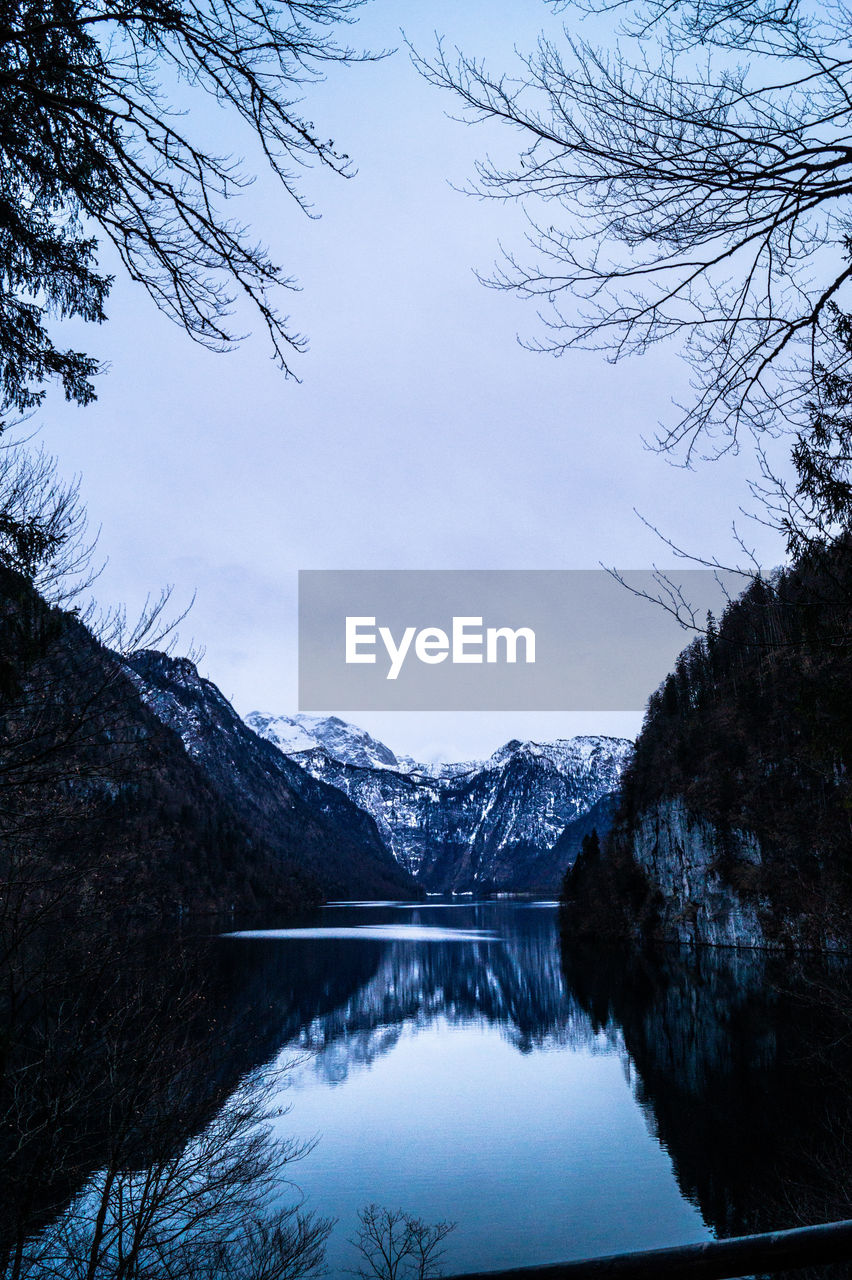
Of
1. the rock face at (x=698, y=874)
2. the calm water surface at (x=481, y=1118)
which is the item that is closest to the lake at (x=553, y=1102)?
the calm water surface at (x=481, y=1118)

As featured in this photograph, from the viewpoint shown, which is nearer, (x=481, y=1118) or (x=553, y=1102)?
(x=481, y=1118)

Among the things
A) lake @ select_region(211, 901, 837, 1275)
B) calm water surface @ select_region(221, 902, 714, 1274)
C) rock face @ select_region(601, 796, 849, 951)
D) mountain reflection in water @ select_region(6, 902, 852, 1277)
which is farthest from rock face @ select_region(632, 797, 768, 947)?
calm water surface @ select_region(221, 902, 714, 1274)

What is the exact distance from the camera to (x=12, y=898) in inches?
560

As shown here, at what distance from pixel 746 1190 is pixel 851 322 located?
72.5 feet

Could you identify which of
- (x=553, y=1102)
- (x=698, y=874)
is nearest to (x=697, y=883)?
(x=698, y=874)

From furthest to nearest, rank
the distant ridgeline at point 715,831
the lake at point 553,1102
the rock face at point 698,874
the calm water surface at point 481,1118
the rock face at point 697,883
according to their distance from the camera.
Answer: the rock face at point 698,874
the rock face at point 697,883
the distant ridgeline at point 715,831
the lake at point 553,1102
the calm water surface at point 481,1118

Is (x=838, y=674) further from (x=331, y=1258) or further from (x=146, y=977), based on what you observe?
(x=146, y=977)

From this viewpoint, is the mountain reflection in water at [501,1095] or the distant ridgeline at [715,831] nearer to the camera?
the mountain reflection in water at [501,1095]

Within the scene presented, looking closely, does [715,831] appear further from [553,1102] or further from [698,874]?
[553,1102]

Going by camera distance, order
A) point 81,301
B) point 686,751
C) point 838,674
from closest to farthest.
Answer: point 81,301
point 838,674
point 686,751

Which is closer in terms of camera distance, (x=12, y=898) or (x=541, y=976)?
(x=12, y=898)

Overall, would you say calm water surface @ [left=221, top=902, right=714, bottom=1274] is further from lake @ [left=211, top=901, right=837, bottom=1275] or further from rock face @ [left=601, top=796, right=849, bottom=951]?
rock face @ [left=601, top=796, right=849, bottom=951]

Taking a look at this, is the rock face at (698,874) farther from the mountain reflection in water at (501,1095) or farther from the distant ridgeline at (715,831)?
the mountain reflection in water at (501,1095)

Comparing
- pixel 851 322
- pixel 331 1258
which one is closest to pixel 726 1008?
pixel 331 1258
